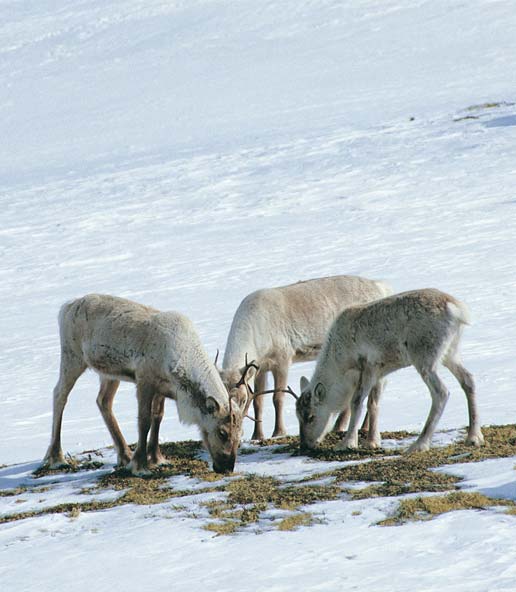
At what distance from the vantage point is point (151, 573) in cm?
705

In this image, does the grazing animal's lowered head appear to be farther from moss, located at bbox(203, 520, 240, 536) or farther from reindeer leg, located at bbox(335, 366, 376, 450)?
moss, located at bbox(203, 520, 240, 536)

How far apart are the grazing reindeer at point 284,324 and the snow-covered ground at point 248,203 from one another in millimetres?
1263

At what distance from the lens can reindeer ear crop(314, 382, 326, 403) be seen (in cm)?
1088

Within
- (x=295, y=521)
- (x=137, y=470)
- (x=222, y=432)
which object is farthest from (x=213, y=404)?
(x=295, y=521)

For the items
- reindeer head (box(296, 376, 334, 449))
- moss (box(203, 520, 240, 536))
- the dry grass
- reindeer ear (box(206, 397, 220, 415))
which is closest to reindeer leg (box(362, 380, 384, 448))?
the dry grass

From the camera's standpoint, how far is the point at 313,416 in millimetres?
10719

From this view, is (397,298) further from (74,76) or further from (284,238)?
(74,76)

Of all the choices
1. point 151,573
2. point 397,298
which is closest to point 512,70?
point 397,298

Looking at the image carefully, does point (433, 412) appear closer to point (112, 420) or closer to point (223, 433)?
point (223, 433)

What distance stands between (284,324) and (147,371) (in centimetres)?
278

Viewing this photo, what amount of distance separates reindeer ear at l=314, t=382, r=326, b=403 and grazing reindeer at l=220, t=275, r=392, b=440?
2.89ft

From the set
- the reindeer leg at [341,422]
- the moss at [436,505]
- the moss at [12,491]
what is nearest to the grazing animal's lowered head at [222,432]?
the moss at [12,491]

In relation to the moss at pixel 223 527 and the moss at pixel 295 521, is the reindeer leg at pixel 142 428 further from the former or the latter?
the moss at pixel 295 521

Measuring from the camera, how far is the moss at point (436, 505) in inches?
296
